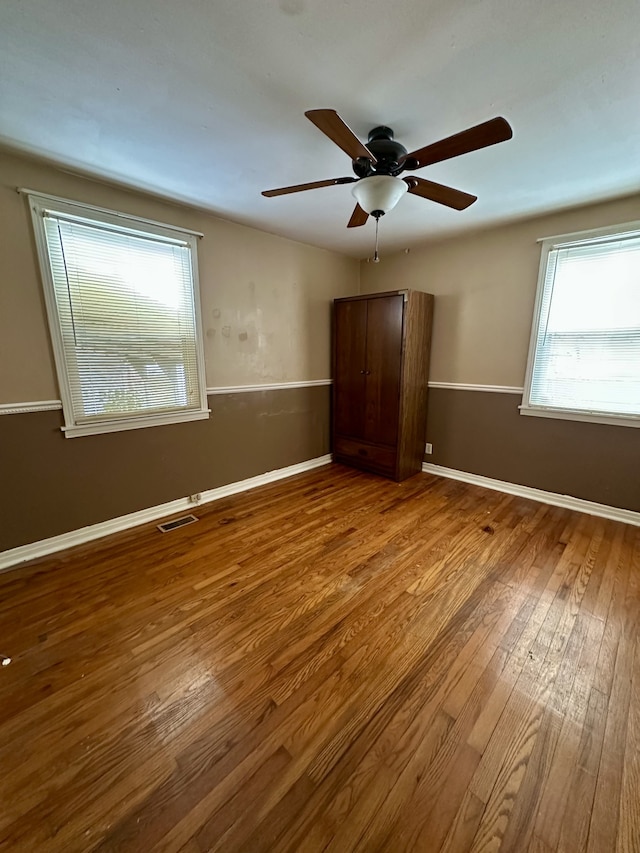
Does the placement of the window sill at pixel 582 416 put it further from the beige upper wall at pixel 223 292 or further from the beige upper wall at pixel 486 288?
the beige upper wall at pixel 223 292

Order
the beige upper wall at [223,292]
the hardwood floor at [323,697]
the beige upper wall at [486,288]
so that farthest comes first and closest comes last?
the beige upper wall at [486,288], the beige upper wall at [223,292], the hardwood floor at [323,697]

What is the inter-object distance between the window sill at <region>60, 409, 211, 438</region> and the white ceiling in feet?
5.29

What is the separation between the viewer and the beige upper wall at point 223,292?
201 cm

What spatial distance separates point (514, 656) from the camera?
1533mm

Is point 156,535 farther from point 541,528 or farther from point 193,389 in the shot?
point 541,528

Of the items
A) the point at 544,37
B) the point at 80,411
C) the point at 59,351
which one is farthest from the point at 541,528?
the point at 59,351

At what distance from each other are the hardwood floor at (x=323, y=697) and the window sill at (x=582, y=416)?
0.93 meters

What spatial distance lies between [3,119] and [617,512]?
4.63 m

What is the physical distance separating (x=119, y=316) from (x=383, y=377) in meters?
2.34

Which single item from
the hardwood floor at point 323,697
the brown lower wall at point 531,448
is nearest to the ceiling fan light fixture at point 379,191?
the hardwood floor at point 323,697

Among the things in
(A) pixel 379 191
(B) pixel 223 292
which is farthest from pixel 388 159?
(B) pixel 223 292

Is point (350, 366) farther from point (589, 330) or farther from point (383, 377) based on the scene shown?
point (589, 330)

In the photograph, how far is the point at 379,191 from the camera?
170cm

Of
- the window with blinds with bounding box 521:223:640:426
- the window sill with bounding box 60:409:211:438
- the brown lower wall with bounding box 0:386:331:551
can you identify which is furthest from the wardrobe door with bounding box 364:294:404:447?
the window sill with bounding box 60:409:211:438
